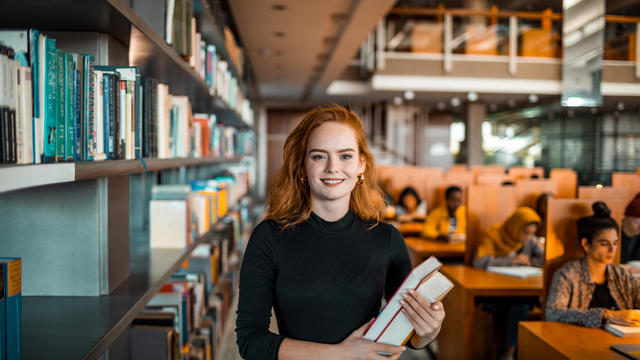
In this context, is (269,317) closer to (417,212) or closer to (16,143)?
(16,143)

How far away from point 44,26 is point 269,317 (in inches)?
42.6

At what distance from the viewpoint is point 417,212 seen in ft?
19.0

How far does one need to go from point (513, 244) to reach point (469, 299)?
720 mm

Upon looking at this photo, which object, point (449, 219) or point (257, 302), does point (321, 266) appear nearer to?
point (257, 302)

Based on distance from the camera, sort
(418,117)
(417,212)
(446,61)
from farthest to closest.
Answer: (418,117) < (446,61) < (417,212)

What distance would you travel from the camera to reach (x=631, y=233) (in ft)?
8.19

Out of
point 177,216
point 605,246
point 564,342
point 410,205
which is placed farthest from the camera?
point 410,205

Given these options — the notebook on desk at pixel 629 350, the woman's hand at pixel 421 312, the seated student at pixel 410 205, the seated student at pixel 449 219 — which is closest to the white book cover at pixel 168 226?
the woman's hand at pixel 421 312

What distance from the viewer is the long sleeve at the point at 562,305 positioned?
83.6 inches

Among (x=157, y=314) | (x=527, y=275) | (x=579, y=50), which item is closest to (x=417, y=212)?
(x=527, y=275)

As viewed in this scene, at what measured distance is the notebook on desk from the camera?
1.72m

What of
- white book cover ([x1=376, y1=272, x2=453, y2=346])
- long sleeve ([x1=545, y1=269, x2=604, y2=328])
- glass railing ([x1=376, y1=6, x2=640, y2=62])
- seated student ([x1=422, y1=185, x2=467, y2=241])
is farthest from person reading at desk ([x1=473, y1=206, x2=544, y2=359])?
glass railing ([x1=376, y1=6, x2=640, y2=62])

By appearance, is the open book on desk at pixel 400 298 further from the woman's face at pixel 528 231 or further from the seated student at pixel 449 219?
the seated student at pixel 449 219

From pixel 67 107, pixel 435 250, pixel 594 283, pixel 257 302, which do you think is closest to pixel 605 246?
pixel 594 283
